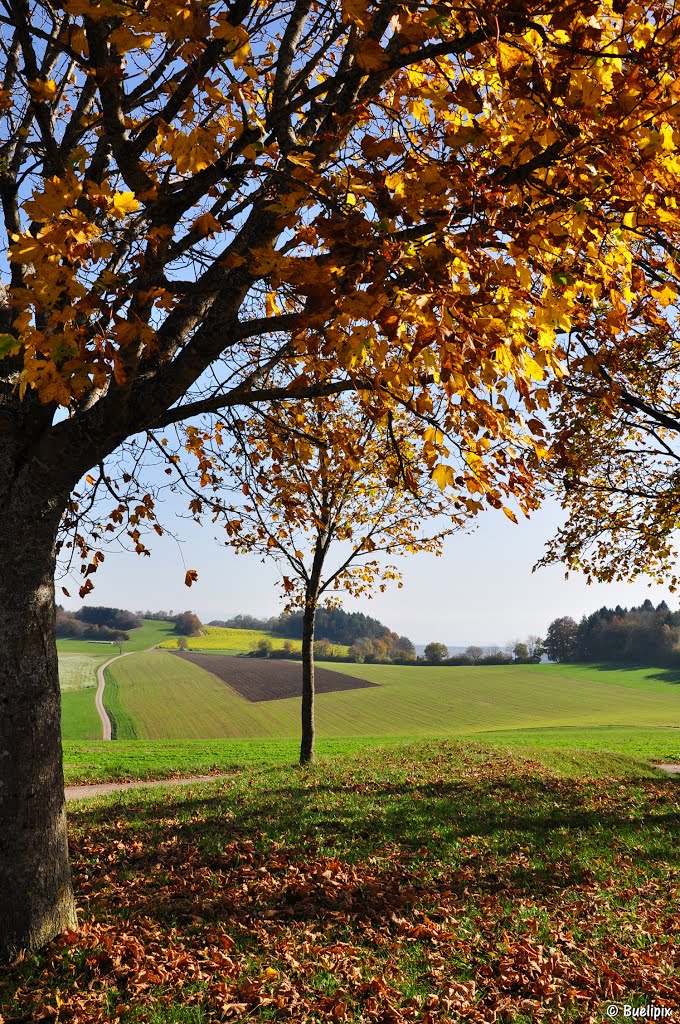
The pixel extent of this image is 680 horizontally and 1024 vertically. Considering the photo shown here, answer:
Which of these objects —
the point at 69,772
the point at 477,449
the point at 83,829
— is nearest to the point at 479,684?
the point at 69,772

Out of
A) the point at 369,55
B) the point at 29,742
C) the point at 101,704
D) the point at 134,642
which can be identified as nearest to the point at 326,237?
the point at 369,55

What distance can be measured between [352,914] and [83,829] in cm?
499

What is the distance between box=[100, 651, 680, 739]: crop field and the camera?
3941 centimetres

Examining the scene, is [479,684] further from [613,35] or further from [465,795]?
[613,35]

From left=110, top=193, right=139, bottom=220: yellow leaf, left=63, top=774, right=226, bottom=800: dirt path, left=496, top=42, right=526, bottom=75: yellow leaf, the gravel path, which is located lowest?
the gravel path

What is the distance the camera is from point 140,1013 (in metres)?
4.37

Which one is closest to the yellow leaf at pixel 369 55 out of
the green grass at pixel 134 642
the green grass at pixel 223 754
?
the green grass at pixel 223 754

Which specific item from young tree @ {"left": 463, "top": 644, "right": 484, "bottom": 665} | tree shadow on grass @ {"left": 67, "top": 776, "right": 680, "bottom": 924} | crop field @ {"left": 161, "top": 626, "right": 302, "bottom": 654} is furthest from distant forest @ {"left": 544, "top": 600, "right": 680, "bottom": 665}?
tree shadow on grass @ {"left": 67, "top": 776, "right": 680, "bottom": 924}

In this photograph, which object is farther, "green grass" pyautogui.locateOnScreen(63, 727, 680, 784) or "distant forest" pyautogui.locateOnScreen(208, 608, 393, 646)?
"distant forest" pyautogui.locateOnScreen(208, 608, 393, 646)

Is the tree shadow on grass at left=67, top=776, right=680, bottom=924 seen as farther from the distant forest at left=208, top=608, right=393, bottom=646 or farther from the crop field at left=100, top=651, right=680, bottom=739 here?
the distant forest at left=208, top=608, right=393, bottom=646

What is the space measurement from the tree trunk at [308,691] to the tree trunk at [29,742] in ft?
32.9

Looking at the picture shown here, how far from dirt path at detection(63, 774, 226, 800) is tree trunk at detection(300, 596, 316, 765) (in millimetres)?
2234

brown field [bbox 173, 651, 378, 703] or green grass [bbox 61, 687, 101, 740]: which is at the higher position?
brown field [bbox 173, 651, 378, 703]

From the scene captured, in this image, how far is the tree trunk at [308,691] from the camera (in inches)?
614
